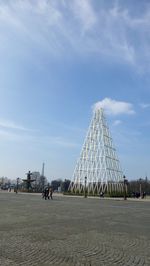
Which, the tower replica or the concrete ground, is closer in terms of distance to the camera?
the concrete ground

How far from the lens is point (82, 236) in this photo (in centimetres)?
1135

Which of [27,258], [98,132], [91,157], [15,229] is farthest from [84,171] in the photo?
[27,258]

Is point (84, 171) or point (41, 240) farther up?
point (84, 171)

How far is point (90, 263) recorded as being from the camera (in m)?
7.45

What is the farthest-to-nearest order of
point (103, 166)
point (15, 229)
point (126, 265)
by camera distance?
point (103, 166) < point (15, 229) < point (126, 265)

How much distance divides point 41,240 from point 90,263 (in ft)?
10.2

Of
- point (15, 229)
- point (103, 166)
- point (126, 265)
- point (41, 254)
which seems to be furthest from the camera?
point (103, 166)

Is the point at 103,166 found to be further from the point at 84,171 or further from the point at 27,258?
the point at 27,258

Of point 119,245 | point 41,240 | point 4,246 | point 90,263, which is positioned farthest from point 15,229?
Result: point 90,263

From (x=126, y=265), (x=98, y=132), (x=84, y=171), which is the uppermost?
(x=98, y=132)

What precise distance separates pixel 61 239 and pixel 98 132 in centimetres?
6496

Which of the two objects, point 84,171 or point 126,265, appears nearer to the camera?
point 126,265

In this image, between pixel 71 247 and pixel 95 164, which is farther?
pixel 95 164

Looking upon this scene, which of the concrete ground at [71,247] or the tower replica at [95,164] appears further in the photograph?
the tower replica at [95,164]
